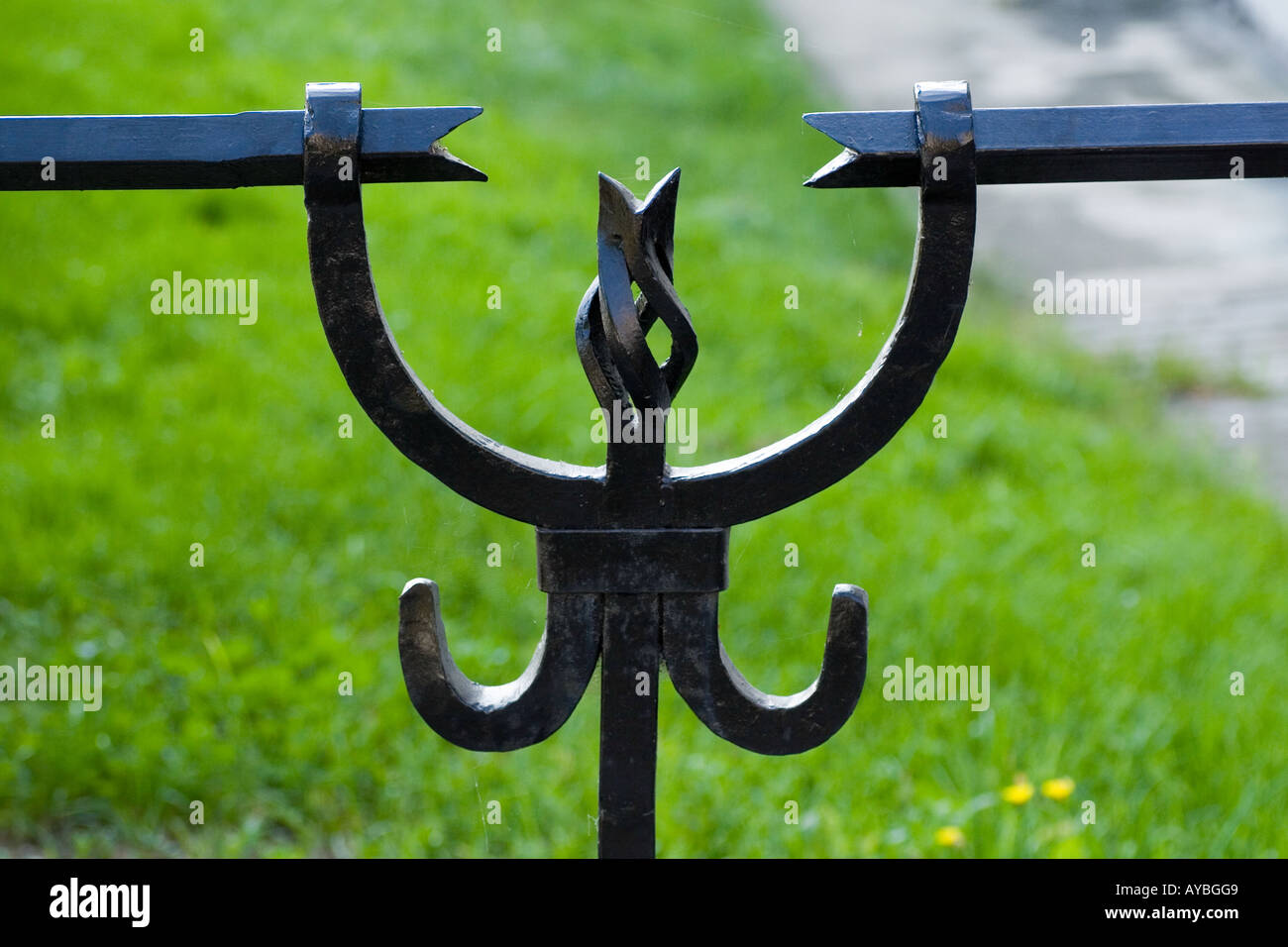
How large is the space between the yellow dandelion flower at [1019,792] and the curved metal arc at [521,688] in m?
1.56

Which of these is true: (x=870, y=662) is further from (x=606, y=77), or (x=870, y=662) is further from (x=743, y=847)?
(x=606, y=77)

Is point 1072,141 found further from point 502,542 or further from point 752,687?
point 502,542

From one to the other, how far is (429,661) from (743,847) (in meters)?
Result: 1.53

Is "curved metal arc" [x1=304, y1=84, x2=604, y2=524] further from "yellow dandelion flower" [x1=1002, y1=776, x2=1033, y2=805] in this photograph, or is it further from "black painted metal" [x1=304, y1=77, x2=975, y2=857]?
"yellow dandelion flower" [x1=1002, y1=776, x2=1033, y2=805]

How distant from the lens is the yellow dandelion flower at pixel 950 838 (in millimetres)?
2324

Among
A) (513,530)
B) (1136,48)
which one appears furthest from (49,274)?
(1136,48)

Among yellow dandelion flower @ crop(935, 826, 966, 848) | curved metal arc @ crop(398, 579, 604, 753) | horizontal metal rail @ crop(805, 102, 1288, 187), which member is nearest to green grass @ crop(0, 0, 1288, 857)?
yellow dandelion flower @ crop(935, 826, 966, 848)

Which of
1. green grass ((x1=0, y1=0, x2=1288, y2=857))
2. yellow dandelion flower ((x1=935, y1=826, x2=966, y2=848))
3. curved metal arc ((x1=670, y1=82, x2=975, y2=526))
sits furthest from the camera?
green grass ((x1=0, y1=0, x2=1288, y2=857))

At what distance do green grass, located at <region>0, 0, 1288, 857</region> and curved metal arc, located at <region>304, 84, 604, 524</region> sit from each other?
146 cm

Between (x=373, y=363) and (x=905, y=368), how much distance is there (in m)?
0.43

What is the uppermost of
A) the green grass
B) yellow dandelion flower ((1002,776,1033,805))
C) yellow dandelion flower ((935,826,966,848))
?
the green grass

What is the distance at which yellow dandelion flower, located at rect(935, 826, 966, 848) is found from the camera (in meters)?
2.32

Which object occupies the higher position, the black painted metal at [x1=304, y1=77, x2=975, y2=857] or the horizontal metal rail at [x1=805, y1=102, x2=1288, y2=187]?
the horizontal metal rail at [x1=805, y1=102, x2=1288, y2=187]

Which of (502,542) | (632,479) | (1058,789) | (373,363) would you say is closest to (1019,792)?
(1058,789)
